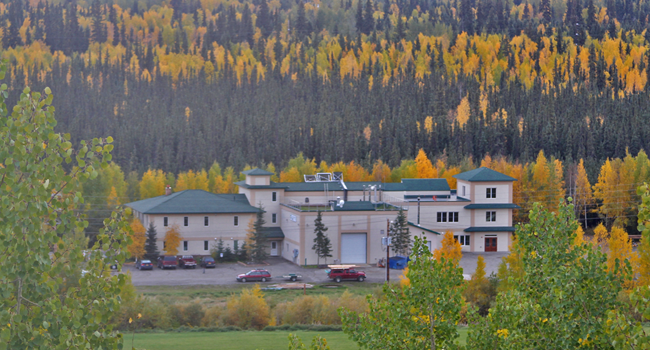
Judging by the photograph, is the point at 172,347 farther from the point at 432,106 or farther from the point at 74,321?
the point at 432,106

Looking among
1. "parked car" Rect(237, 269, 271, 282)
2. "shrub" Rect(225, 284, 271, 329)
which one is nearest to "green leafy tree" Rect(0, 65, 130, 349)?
"shrub" Rect(225, 284, 271, 329)

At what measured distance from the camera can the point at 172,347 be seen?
28297mm

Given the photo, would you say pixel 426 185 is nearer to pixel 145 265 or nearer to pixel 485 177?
pixel 485 177

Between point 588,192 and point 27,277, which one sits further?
point 588,192

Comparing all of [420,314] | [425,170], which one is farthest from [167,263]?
[425,170]

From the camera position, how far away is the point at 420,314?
40.8 ft

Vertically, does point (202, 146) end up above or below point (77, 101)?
below

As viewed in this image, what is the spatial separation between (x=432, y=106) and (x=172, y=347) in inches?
4513

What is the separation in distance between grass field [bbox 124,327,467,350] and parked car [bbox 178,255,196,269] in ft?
67.7

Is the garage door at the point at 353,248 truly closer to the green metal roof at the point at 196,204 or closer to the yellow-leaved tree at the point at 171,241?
the green metal roof at the point at 196,204

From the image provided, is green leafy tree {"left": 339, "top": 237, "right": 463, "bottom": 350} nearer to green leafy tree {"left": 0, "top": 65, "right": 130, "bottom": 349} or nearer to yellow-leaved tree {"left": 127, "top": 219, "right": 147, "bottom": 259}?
green leafy tree {"left": 0, "top": 65, "right": 130, "bottom": 349}

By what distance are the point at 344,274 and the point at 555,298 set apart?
129 ft

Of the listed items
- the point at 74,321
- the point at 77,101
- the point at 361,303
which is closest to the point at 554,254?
the point at 74,321

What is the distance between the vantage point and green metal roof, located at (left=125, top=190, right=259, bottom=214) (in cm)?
5762
